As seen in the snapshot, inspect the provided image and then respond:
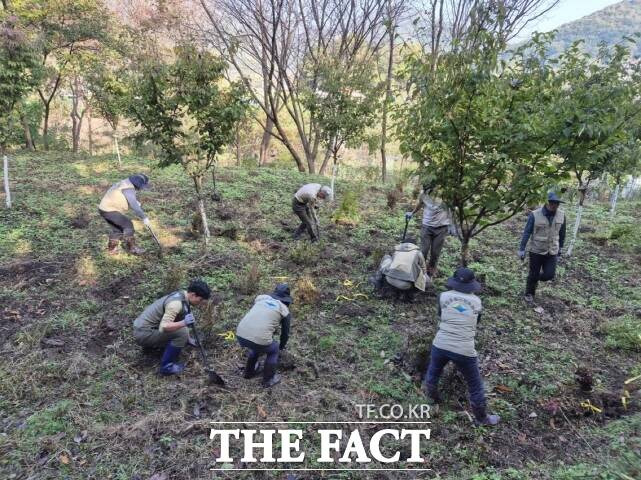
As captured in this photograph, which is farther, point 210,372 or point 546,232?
point 546,232

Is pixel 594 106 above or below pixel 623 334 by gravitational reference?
above

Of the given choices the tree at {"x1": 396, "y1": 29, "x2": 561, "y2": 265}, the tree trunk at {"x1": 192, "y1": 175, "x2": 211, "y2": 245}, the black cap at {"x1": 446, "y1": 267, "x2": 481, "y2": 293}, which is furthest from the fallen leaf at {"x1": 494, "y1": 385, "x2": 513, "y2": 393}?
the tree trunk at {"x1": 192, "y1": 175, "x2": 211, "y2": 245}

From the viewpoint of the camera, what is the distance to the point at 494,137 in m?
4.24

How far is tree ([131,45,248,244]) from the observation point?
646 centimetres

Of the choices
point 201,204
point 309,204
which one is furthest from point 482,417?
→ point 201,204

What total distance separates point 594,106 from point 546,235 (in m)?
2.40

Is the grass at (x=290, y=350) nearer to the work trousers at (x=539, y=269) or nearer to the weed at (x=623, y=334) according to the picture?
the weed at (x=623, y=334)

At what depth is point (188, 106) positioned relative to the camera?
22.5 ft

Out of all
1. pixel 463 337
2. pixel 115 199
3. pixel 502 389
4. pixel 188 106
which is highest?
pixel 188 106

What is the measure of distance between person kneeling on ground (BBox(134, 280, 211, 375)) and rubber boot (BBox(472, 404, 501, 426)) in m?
2.91

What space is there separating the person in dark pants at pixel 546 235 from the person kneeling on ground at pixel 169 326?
4.61 meters

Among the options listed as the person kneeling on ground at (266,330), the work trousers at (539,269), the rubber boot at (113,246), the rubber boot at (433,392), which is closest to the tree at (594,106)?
the work trousers at (539,269)

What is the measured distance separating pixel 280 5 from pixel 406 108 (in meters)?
12.5

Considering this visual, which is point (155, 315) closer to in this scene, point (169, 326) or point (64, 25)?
point (169, 326)
